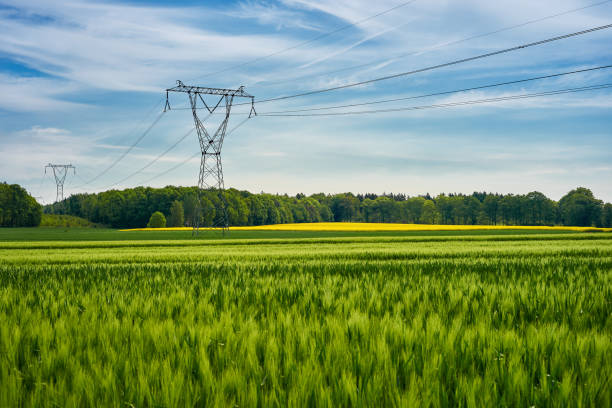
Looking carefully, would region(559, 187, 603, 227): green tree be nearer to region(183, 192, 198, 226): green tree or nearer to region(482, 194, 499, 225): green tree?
region(482, 194, 499, 225): green tree

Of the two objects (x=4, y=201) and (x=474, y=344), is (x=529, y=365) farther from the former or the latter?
(x=4, y=201)

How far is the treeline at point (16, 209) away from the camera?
443ft

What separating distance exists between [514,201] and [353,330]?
193 metres

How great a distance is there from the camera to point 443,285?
7.36 metres

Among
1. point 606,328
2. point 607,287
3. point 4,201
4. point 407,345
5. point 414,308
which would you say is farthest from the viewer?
point 4,201

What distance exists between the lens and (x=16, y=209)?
13550cm

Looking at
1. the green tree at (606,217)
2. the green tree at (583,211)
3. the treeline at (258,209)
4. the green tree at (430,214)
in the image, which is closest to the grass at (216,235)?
the treeline at (258,209)

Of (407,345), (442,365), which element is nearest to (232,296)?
(407,345)

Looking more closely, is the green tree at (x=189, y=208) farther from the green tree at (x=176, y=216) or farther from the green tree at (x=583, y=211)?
the green tree at (x=583, y=211)

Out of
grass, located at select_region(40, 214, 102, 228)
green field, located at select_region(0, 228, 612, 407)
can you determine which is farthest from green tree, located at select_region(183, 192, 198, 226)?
green field, located at select_region(0, 228, 612, 407)

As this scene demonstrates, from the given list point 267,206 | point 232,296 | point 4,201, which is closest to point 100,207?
point 4,201

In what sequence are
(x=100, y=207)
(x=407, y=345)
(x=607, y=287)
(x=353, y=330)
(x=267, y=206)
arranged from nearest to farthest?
(x=407, y=345)
(x=353, y=330)
(x=607, y=287)
(x=100, y=207)
(x=267, y=206)

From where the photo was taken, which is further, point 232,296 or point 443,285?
point 443,285

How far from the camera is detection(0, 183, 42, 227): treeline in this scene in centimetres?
13500
